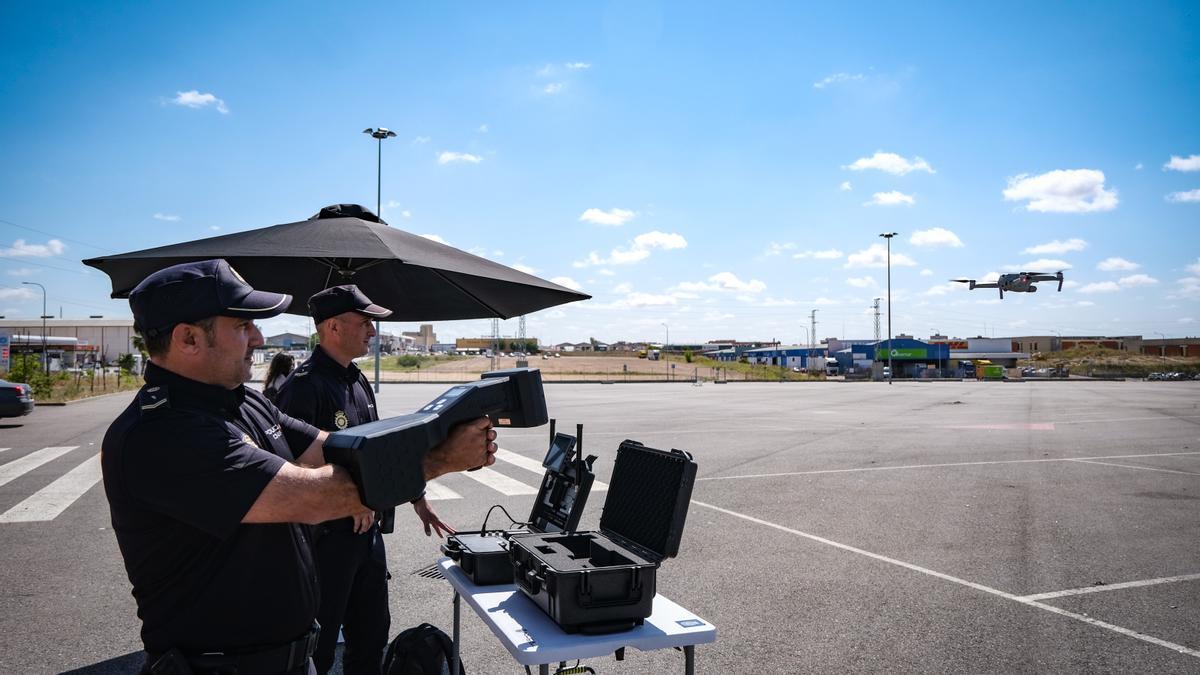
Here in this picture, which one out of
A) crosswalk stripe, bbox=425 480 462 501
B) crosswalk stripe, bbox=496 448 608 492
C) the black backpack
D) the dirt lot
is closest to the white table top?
the black backpack

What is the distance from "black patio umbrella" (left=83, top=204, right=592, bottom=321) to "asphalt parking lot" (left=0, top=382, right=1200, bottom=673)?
2252 mm

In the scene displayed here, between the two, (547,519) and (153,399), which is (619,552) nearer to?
(547,519)

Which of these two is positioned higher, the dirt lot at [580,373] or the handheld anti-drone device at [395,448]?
the handheld anti-drone device at [395,448]

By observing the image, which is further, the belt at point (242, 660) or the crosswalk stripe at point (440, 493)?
the crosswalk stripe at point (440, 493)

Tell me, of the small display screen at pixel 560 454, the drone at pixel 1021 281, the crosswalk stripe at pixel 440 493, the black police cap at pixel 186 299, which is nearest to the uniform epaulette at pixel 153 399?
the black police cap at pixel 186 299

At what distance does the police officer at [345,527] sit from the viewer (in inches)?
128

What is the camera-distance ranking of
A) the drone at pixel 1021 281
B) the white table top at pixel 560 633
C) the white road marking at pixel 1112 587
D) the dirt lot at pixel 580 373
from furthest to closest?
the dirt lot at pixel 580 373 → the drone at pixel 1021 281 → the white road marking at pixel 1112 587 → the white table top at pixel 560 633

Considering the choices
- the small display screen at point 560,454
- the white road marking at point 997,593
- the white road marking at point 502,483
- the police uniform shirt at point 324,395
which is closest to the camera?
the police uniform shirt at point 324,395

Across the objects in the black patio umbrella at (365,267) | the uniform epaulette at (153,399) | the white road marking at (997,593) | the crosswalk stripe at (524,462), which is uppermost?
the black patio umbrella at (365,267)

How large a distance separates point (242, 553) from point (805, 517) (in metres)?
7.20

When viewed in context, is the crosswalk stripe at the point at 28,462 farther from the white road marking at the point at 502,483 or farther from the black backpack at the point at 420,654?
the black backpack at the point at 420,654

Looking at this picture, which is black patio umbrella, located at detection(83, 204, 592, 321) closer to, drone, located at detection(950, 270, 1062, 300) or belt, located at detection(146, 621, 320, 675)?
belt, located at detection(146, 621, 320, 675)

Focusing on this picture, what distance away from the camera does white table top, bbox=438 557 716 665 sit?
2.43m

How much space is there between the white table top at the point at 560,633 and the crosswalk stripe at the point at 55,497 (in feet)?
25.6
